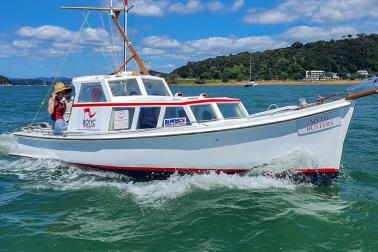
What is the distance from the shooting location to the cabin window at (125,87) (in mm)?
12844

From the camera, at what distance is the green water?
8.17m

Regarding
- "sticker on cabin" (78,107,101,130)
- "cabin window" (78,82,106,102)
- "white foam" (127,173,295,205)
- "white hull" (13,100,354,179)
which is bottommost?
"white foam" (127,173,295,205)

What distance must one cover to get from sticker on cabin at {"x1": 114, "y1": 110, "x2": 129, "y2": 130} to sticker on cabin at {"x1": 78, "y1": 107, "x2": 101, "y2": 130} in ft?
2.00

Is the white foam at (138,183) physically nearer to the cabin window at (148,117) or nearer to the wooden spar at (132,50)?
the cabin window at (148,117)

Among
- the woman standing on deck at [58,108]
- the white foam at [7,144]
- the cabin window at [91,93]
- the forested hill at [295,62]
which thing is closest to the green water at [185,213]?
the woman standing on deck at [58,108]

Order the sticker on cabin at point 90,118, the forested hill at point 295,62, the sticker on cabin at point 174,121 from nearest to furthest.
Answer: the sticker on cabin at point 174,121 < the sticker on cabin at point 90,118 < the forested hill at point 295,62

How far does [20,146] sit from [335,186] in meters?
9.79

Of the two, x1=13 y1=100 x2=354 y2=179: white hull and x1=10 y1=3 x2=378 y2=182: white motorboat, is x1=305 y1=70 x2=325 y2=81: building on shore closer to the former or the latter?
x1=10 y1=3 x2=378 y2=182: white motorboat

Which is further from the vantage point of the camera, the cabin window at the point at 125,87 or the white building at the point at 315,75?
the white building at the point at 315,75

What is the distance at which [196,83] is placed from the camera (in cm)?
14175

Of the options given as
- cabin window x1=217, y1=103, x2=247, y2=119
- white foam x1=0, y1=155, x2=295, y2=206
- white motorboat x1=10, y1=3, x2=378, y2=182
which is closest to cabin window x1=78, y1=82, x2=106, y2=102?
white motorboat x1=10, y1=3, x2=378, y2=182

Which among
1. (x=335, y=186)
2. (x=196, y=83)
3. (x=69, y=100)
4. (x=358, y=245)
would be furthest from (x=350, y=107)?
(x=196, y=83)

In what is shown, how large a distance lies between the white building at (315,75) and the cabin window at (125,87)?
125 m

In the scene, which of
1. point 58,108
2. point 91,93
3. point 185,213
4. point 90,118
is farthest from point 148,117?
point 185,213
